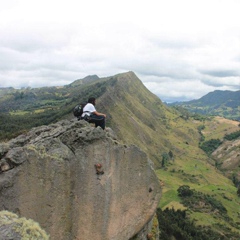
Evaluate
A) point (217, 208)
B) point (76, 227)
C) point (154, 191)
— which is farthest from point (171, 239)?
point (217, 208)

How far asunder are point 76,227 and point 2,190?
550 cm

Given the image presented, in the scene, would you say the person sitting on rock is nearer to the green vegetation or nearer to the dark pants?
the dark pants

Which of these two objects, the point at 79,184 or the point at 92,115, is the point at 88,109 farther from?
the point at 79,184

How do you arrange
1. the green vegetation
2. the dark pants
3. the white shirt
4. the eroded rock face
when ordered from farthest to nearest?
1. the green vegetation
2. the dark pants
3. the white shirt
4. the eroded rock face

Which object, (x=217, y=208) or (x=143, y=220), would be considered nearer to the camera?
(x=143, y=220)

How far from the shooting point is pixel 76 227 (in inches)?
786

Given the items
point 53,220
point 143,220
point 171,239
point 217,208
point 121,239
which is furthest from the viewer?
point 217,208

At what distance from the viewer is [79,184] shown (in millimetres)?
20016

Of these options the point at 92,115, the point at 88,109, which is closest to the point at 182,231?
the point at 92,115

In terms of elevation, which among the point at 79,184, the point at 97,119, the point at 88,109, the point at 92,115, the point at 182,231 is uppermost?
the point at 88,109

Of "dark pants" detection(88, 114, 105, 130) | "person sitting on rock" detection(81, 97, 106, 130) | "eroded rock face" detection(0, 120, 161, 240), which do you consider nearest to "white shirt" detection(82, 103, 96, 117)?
"person sitting on rock" detection(81, 97, 106, 130)

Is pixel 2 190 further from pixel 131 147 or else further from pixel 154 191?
pixel 154 191

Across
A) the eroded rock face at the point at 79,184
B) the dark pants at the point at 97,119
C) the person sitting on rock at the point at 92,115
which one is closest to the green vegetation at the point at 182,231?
the eroded rock face at the point at 79,184

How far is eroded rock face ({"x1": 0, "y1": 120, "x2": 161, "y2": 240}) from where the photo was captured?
17891 millimetres
